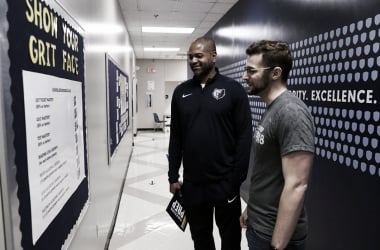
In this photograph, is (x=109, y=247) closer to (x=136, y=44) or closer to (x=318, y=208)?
(x=318, y=208)

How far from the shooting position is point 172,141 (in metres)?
1.91

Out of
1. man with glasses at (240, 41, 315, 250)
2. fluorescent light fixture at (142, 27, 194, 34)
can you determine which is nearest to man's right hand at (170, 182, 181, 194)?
Answer: man with glasses at (240, 41, 315, 250)

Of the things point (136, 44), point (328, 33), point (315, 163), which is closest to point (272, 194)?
point (315, 163)

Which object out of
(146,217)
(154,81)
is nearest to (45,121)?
(146,217)

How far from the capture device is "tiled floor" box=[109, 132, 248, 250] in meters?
2.73

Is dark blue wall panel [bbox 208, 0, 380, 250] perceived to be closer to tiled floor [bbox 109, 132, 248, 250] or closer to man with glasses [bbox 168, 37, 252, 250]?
man with glasses [bbox 168, 37, 252, 250]

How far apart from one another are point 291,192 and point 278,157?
0.16 metres

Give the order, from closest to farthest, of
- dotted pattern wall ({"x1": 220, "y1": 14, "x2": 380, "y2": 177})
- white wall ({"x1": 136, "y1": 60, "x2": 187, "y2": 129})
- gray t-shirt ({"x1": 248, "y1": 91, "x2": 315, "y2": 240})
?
1. gray t-shirt ({"x1": 248, "y1": 91, "x2": 315, "y2": 240})
2. dotted pattern wall ({"x1": 220, "y1": 14, "x2": 380, "y2": 177})
3. white wall ({"x1": 136, "y1": 60, "x2": 187, "y2": 129})

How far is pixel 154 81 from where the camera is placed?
12.2m

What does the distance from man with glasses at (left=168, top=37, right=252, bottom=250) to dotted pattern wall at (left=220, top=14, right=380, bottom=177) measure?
698mm

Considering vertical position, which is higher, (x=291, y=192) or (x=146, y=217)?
(x=291, y=192)

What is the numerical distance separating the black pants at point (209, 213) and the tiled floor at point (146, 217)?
92 centimetres

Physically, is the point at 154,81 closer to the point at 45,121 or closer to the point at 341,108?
the point at 341,108

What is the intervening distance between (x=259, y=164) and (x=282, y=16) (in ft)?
7.06
